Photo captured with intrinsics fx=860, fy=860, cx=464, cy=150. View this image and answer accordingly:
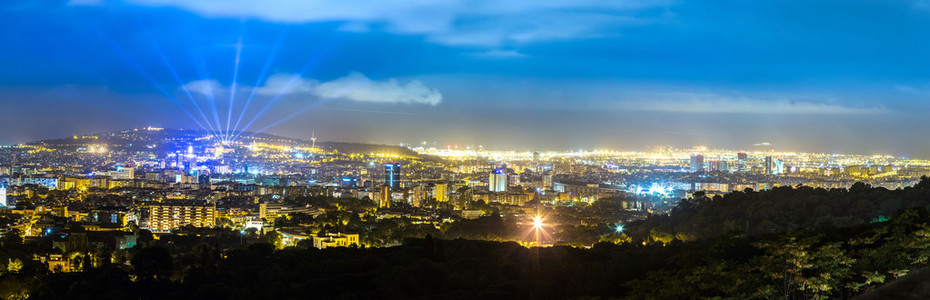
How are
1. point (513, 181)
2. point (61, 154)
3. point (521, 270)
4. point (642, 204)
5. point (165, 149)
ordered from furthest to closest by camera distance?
point (165, 149) → point (61, 154) → point (513, 181) → point (642, 204) → point (521, 270)

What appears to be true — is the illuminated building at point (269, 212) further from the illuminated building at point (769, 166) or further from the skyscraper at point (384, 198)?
the illuminated building at point (769, 166)

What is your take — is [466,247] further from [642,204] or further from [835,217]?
[642,204]

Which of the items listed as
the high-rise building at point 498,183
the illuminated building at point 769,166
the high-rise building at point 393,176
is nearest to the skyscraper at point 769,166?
the illuminated building at point 769,166

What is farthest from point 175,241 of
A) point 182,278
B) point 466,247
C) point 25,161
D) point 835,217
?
point 25,161

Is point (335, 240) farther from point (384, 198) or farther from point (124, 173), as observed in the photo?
point (124, 173)

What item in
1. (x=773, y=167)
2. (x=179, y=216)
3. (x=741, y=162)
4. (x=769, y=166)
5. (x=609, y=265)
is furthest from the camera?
(x=741, y=162)

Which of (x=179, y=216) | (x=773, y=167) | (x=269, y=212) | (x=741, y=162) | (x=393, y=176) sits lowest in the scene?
(x=179, y=216)

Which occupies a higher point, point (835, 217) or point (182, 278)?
point (835, 217)

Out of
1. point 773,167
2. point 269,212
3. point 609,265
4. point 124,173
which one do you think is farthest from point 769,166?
point 124,173
